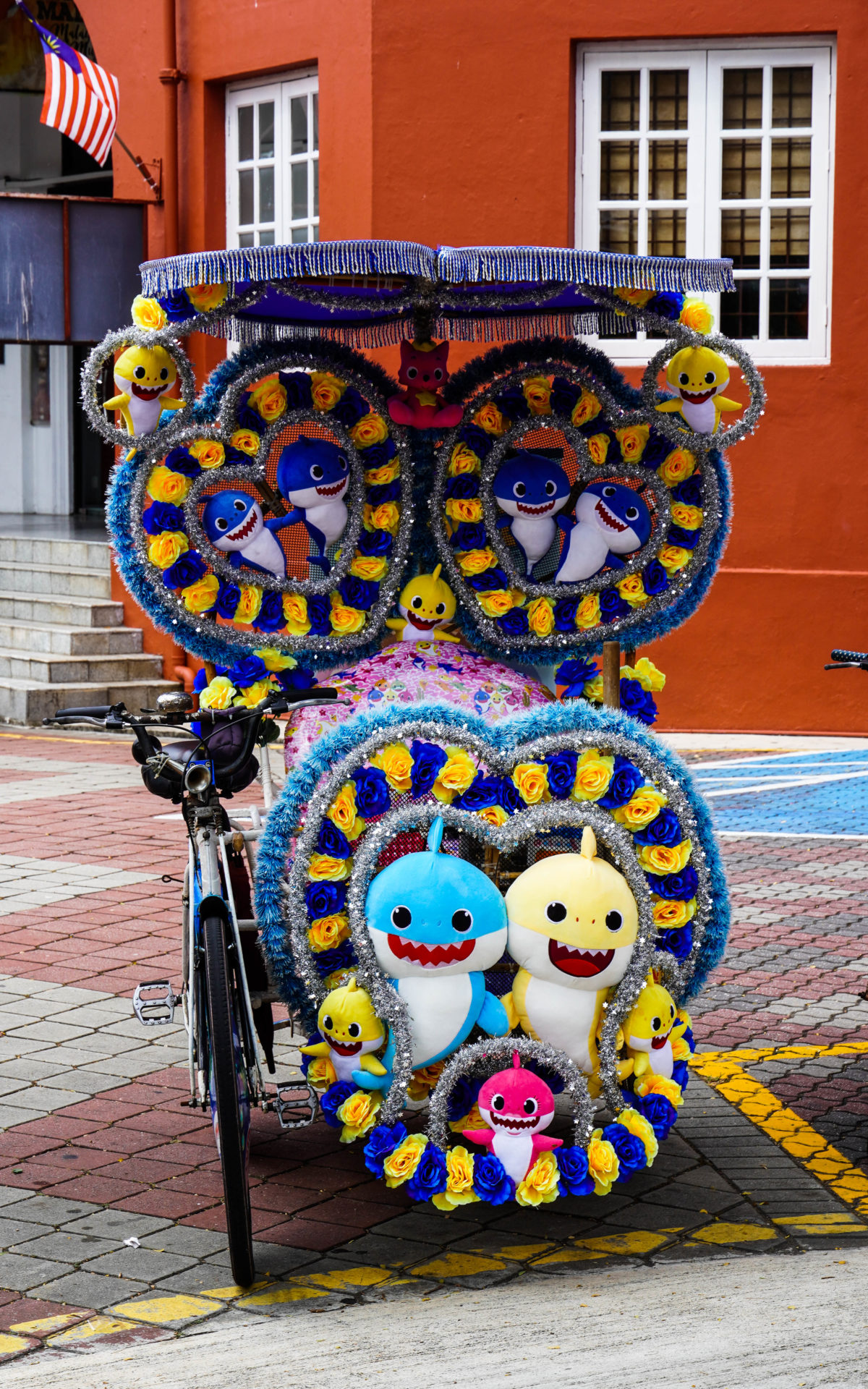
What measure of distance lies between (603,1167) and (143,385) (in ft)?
8.58

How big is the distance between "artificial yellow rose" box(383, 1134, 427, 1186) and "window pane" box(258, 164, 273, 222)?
33.6 feet

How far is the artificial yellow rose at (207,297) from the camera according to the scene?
5090 mm

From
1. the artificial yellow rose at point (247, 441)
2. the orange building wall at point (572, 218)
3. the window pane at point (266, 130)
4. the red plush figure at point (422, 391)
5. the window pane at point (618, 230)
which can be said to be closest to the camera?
the artificial yellow rose at point (247, 441)

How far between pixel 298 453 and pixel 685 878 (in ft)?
6.19

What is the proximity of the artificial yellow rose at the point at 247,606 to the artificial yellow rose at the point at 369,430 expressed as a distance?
22.8 inches

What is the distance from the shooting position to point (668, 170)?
11938 millimetres

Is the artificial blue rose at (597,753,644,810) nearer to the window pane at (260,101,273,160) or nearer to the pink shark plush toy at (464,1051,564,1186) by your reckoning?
the pink shark plush toy at (464,1051,564,1186)

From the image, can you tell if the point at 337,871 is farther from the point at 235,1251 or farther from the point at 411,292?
the point at 411,292

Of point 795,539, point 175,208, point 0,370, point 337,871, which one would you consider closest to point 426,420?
point 337,871

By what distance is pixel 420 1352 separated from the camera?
3.54 m

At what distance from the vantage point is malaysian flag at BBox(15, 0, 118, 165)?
12.1 meters

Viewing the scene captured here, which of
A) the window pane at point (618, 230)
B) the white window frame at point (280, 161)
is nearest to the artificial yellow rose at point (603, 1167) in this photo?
the window pane at point (618, 230)

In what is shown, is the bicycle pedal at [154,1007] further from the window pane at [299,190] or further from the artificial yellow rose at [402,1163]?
the window pane at [299,190]

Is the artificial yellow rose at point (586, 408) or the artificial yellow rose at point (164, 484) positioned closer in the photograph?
the artificial yellow rose at point (164, 484)
